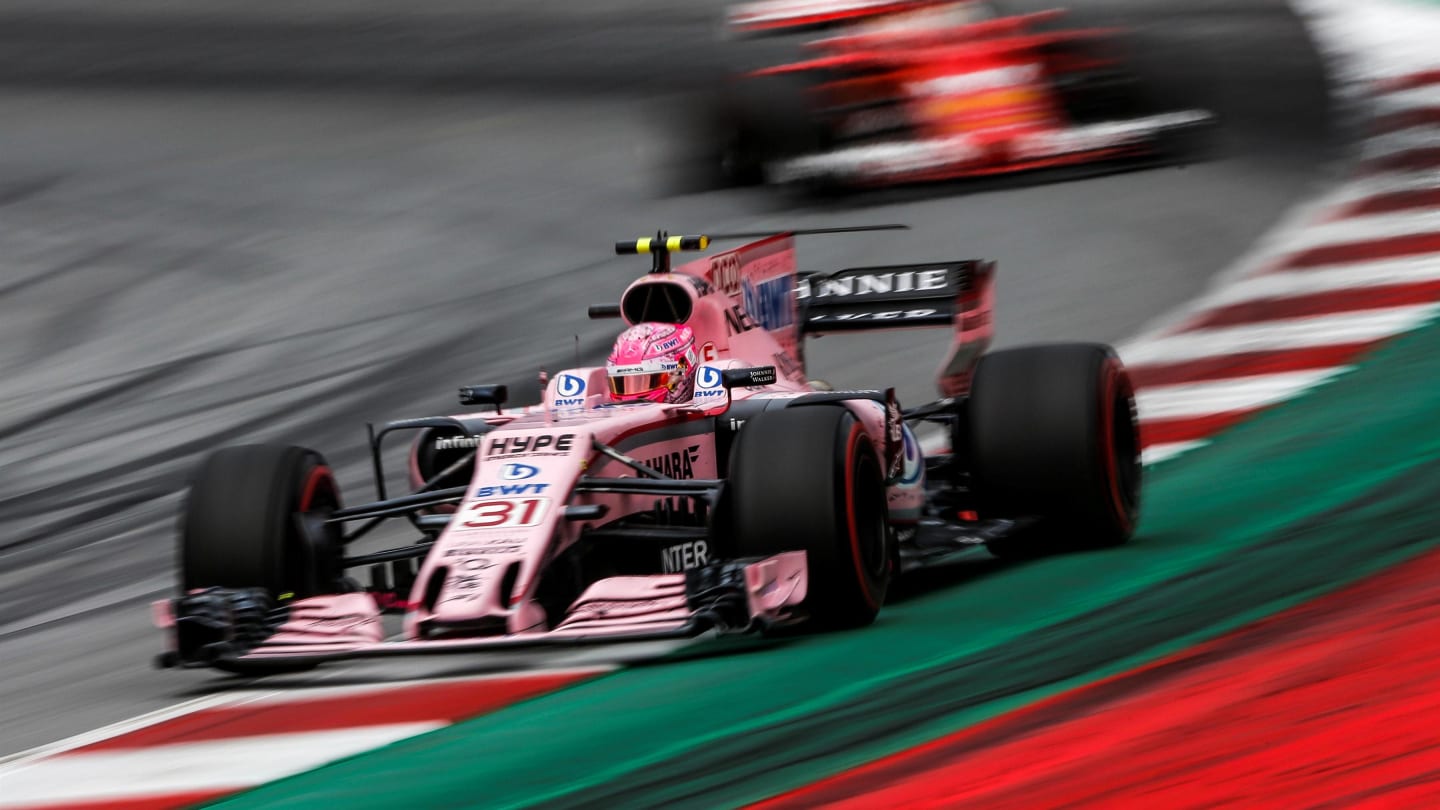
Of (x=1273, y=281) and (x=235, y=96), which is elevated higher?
(x=235, y=96)

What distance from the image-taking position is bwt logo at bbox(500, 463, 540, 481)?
7.45 metres

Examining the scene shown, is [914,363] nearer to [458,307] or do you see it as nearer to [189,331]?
[458,307]

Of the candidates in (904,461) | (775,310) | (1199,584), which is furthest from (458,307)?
(1199,584)

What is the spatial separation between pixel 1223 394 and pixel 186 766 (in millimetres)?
6516

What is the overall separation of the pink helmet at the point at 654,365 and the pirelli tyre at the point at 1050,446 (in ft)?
3.83

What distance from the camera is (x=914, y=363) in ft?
41.9

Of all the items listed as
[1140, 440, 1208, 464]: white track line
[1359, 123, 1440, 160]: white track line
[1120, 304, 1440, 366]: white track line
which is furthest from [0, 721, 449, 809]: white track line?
[1359, 123, 1440, 160]: white track line

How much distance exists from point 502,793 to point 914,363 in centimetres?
725

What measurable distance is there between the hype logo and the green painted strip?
142 centimetres

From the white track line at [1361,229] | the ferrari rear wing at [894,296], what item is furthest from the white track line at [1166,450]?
the white track line at [1361,229]

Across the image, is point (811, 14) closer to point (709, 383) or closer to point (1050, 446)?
point (1050, 446)

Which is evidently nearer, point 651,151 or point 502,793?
point 502,793

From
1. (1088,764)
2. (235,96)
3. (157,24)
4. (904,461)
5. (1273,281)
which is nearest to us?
(1088,764)

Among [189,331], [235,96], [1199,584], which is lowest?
[1199,584]
